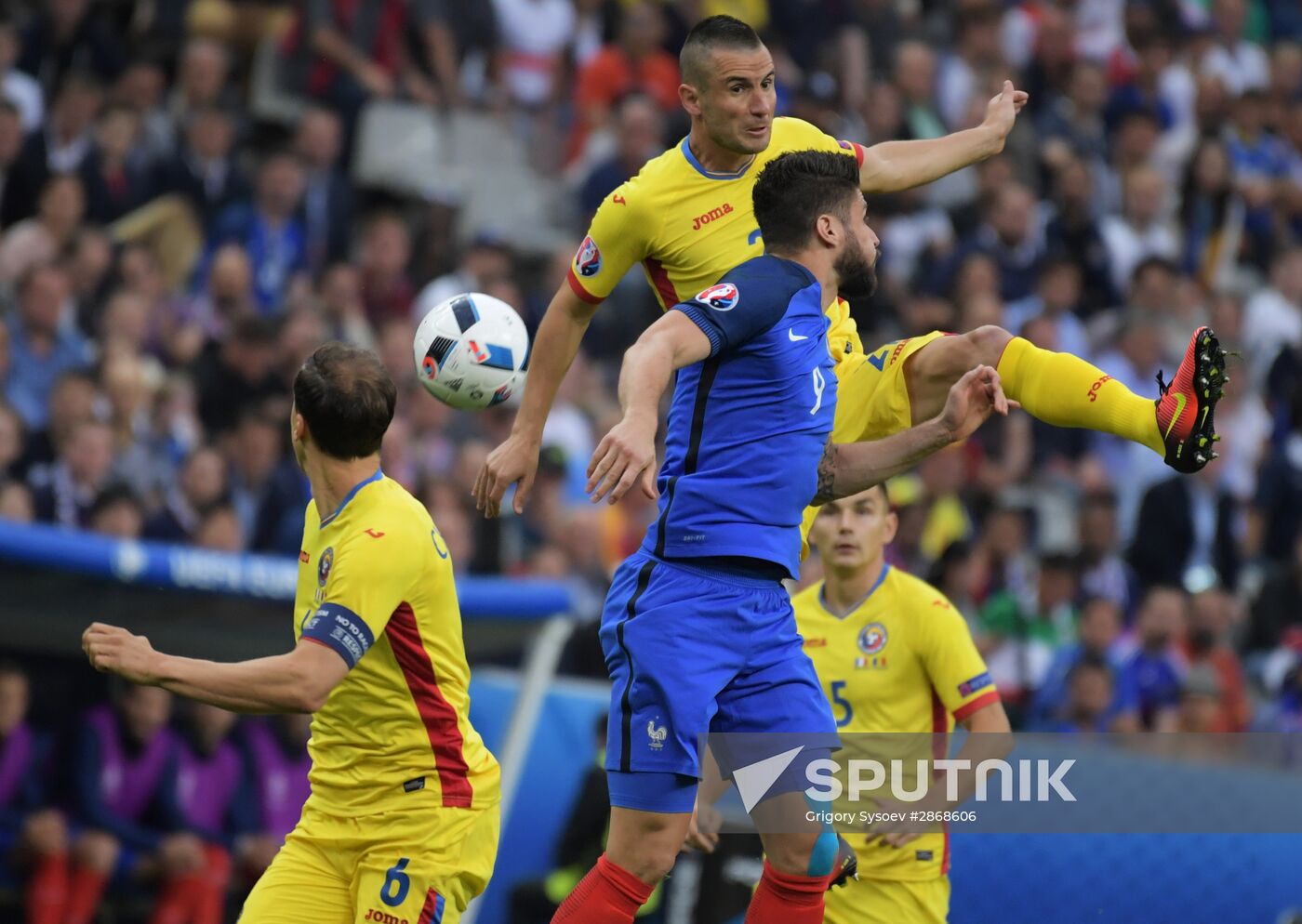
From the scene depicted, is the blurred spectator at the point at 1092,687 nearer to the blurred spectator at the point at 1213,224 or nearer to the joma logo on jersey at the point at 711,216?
the joma logo on jersey at the point at 711,216

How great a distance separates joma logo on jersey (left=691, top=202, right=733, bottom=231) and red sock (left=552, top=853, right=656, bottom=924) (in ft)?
7.31

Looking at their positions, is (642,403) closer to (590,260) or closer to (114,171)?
(590,260)

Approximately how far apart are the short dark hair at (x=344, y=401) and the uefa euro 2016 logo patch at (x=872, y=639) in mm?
2437

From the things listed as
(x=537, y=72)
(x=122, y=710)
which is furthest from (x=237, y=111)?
(x=122, y=710)

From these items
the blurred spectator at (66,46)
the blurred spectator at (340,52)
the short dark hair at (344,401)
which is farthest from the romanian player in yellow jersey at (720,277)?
the blurred spectator at (340,52)

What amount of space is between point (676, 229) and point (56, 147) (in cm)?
887

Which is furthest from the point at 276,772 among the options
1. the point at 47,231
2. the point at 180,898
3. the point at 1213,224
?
the point at 1213,224

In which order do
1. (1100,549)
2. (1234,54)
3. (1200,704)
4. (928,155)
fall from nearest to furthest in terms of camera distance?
1. (928,155)
2. (1200,704)
3. (1100,549)
4. (1234,54)

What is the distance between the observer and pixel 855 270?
682cm

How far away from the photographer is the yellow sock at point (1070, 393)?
23.8 feet

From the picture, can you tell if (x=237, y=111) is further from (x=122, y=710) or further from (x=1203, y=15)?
(x=1203, y=15)

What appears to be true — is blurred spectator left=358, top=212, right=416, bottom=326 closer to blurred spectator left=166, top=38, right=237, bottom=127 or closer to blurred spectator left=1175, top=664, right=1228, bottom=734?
blurred spectator left=166, top=38, right=237, bottom=127

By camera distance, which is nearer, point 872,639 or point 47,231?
point 872,639

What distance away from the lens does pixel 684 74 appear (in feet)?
24.6
